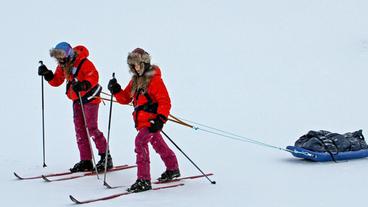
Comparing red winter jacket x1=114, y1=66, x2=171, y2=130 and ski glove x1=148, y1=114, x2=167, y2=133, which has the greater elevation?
red winter jacket x1=114, y1=66, x2=171, y2=130

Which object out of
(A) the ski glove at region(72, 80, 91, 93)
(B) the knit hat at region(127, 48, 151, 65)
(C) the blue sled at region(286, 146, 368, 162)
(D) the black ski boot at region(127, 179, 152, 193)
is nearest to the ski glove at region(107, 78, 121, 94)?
(B) the knit hat at region(127, 48, 151, 65)

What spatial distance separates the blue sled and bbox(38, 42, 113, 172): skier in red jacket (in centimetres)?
266

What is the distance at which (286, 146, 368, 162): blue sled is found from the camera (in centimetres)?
854

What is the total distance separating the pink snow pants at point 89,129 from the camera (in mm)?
8031

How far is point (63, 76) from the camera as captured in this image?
27.2 ft

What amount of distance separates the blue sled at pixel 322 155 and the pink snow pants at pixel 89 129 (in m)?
2.75

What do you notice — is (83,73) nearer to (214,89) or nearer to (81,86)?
(81,86)

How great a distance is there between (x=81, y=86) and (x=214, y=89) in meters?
9.64

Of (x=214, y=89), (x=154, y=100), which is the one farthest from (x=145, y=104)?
(x=214, y=89)

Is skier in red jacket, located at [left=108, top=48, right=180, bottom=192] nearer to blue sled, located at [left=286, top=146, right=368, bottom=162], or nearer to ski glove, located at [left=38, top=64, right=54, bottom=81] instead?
ski glove, located at [left=38, top=64, right=54, bottom=81]

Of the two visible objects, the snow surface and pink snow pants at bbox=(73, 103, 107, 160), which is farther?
pink snow pants at bbox=(73, 103, 107, 160)

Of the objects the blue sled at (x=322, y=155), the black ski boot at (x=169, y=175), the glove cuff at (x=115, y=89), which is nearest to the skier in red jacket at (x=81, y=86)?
the glove cuff at (x=115, y=89)

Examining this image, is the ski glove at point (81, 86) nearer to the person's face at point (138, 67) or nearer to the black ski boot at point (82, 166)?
the person's face at point (138, 67)

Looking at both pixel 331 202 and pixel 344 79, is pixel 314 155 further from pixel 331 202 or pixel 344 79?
pixel 344 79
